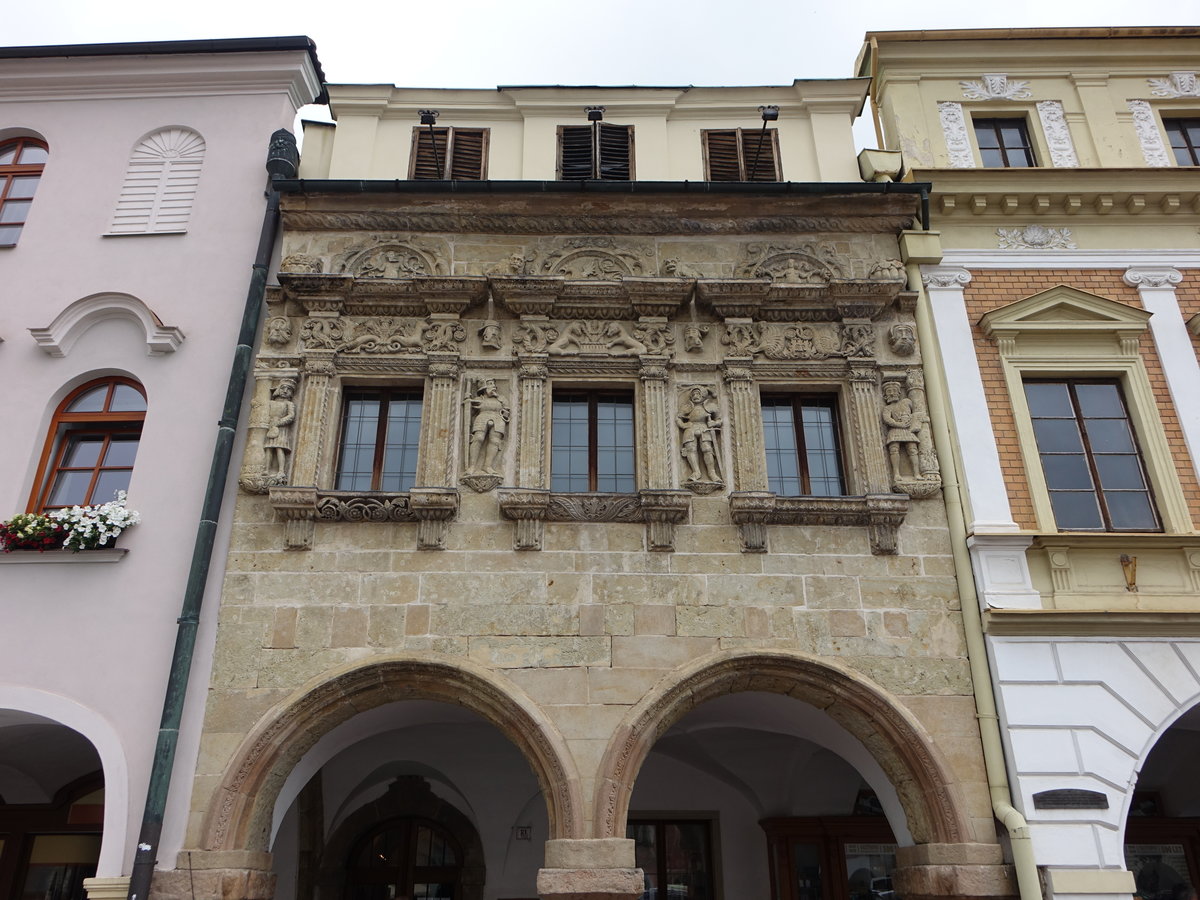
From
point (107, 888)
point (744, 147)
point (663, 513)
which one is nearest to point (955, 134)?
point (744, 147)

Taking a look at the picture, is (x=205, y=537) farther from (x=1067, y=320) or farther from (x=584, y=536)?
(x=1067, y=320)

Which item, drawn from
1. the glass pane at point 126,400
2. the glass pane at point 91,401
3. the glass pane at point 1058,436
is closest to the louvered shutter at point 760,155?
the glass pane at point 1058,436

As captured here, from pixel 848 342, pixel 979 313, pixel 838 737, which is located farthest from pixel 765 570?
pixel 979 313

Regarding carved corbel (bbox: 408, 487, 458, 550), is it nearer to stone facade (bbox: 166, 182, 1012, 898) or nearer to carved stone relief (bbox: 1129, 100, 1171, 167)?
stone facade (bbox: 166, 182, 1012, 898)

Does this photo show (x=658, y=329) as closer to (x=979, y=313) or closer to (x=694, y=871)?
(x=979, y=313)

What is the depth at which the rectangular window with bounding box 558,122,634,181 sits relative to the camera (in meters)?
10.1

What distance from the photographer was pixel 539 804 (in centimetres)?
1013

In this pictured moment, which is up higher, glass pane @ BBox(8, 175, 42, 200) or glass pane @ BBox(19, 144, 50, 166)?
glass pane @ BBox(19, 144, 50, 166)

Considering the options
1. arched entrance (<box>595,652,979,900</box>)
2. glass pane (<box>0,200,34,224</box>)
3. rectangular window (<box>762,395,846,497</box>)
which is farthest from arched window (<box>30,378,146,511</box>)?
rectangular window (<box>762,395,846,497</box>)

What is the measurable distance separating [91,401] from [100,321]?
2.83ft

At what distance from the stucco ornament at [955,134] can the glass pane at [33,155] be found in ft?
34.5

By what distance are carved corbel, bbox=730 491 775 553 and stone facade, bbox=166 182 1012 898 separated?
23 millimetres

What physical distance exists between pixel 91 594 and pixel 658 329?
5.84m

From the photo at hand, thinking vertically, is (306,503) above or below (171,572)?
above
